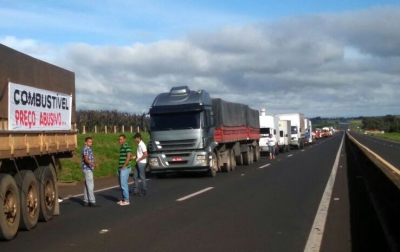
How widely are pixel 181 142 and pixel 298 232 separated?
47.8 ft

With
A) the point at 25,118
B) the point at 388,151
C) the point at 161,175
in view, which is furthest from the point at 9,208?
the point at 388,151

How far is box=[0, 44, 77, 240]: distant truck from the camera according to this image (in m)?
11.1

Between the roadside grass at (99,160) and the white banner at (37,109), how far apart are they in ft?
22.9

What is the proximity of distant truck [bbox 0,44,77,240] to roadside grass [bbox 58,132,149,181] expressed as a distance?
704 cm

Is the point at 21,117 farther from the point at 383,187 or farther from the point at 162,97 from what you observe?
the point at 162,97

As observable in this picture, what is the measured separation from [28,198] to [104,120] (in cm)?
6102

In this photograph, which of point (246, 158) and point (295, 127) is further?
point (295, 127)

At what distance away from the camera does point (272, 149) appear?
152 ft

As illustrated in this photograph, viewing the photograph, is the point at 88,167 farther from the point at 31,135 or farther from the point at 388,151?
the point at 388,151

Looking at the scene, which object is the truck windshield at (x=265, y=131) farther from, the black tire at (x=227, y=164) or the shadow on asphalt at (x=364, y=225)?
the shadow on asphalt at (x=364, y=225)

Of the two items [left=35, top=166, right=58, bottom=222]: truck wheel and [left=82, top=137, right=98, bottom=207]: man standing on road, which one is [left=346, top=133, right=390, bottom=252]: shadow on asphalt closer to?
[left=35, top=166, right=58, bottom=222]: truck wheel

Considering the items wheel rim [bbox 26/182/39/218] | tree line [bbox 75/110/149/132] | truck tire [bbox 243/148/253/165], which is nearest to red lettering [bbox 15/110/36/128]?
wheel rim [bbox 26/182/39/218]

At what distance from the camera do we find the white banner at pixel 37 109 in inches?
451

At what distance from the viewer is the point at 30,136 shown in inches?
478
